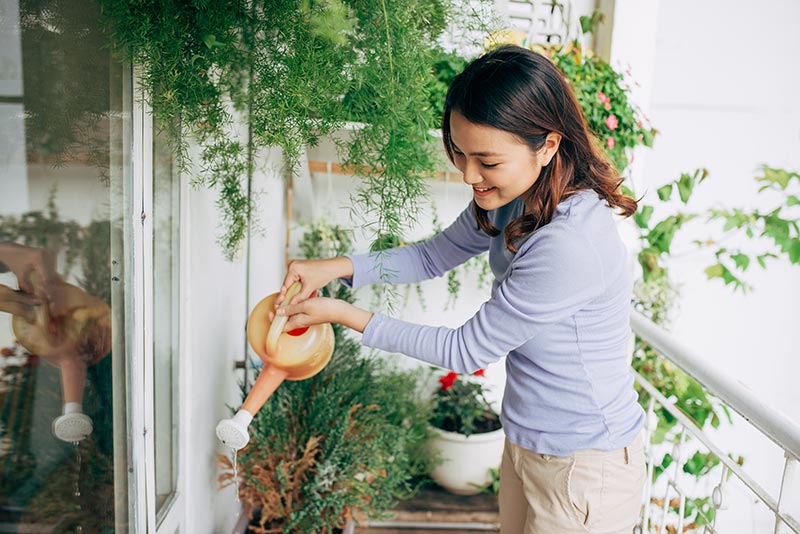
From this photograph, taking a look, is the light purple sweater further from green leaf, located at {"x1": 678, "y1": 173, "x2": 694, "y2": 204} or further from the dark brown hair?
green leaf, located at {"x1": 678, "y1": 173, "x2": 694, "y2": 204}

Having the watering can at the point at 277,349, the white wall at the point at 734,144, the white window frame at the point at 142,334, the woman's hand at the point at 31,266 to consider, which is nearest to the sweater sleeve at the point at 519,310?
the watering can at the point at 277,349

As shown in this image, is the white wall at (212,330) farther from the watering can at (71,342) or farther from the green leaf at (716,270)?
the green leaf at (716,270)

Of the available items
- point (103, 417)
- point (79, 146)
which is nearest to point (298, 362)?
point (103, 417)

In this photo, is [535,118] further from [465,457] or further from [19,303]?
[465,457]

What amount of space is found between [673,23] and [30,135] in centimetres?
277

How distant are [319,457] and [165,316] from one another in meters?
0.57

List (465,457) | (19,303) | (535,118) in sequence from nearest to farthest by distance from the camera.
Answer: (19,303), (535,118), (465,457)

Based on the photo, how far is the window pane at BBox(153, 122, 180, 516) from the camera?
45.8 inches

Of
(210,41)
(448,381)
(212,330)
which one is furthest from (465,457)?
(210,41)

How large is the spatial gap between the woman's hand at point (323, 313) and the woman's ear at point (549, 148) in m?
0.35

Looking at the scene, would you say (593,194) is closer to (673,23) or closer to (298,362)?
(298,362)

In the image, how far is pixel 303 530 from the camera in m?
Result: 1.59

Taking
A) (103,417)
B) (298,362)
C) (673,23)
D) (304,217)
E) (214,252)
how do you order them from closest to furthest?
(103,417) → (298,362) → (214,252) → (304,217) → (673,23)

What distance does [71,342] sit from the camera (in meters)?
0.86
